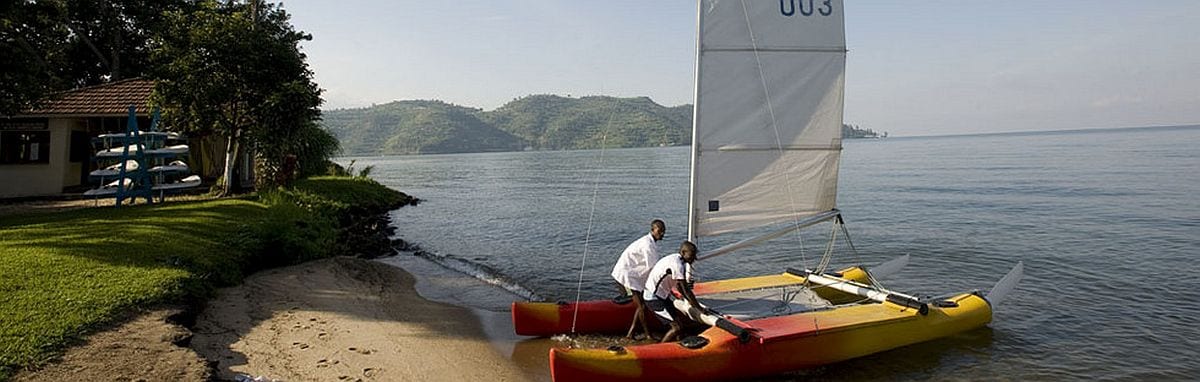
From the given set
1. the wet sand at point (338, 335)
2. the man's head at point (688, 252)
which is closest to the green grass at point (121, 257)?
the wet sand at point (338, 335)

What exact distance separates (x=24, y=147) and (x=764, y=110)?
24182 millimetres

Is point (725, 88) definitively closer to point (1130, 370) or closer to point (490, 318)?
point (490, 318)

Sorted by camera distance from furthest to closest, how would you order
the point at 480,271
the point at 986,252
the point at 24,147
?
the point at 24,147, the point at 986,252, the point at 480,271

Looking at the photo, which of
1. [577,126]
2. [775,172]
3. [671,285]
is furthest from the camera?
[577,126]

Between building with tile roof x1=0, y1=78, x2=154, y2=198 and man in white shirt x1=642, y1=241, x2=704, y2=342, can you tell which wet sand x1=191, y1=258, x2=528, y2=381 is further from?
building with tile roof x1=0, y1=78, x2=154, y2=198

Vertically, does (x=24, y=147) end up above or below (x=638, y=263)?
above

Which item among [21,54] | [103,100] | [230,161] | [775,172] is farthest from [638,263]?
[103,100]

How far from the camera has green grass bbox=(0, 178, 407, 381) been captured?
7840 millimetres

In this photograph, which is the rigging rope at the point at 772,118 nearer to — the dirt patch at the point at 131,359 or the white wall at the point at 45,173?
the dirt patch at the point at 131,359

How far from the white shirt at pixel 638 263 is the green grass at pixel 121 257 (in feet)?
21.1

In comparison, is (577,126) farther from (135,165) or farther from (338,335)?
(338,335)

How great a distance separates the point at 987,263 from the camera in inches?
683

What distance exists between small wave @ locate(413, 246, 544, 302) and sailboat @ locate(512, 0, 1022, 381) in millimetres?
4200

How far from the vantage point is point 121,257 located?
11.0m
